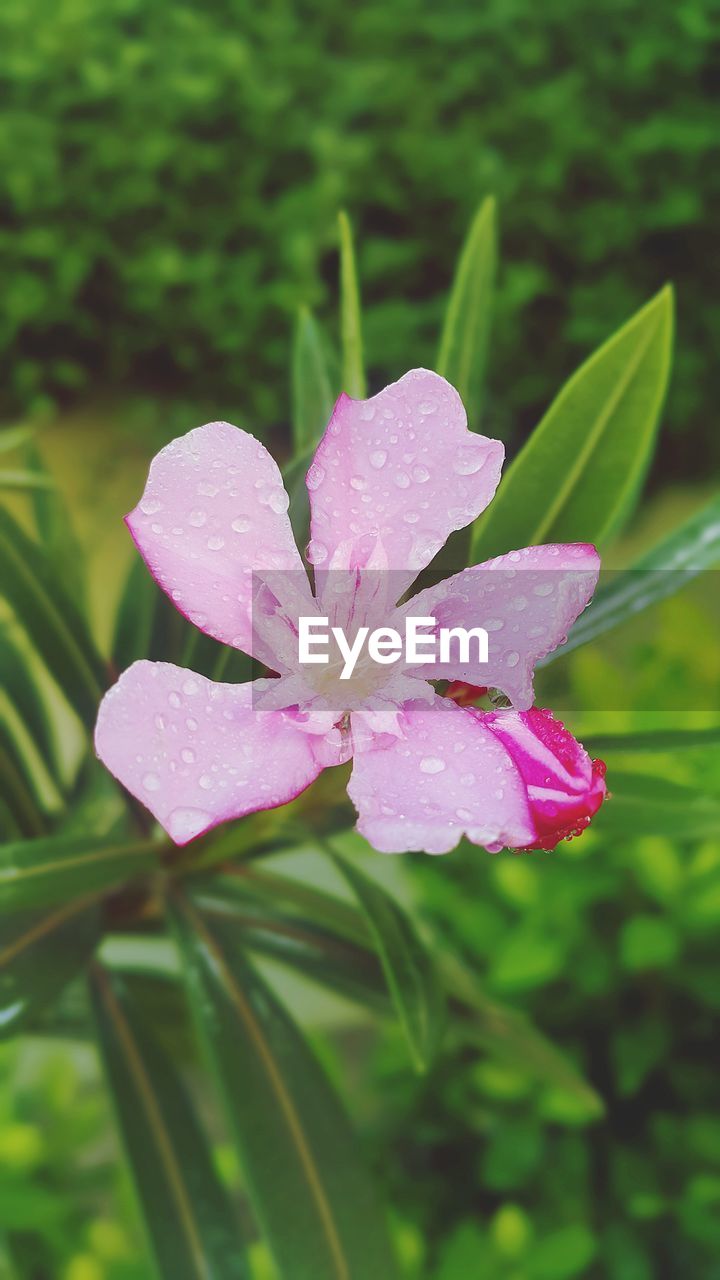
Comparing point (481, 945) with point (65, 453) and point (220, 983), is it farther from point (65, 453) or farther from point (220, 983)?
point (65, 453)

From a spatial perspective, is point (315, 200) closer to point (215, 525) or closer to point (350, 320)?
point (350, 320)

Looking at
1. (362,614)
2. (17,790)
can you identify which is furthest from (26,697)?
(362,614)

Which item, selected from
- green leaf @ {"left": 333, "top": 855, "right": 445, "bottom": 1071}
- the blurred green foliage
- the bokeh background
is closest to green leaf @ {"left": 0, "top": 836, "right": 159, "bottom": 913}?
green leaf @ {"left": 333, "top": 855, "right": 445, "bottom": 1071}

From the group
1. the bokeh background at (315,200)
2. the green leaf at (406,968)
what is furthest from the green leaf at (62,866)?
the bokeh background at (315,200)

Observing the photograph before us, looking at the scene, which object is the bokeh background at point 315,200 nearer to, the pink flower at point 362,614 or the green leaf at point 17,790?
the green leaf at point 17,790

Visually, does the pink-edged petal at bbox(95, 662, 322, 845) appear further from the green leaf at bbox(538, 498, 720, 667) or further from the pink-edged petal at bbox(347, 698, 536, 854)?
the green leaf at bbox(538, 498, 720, 667)

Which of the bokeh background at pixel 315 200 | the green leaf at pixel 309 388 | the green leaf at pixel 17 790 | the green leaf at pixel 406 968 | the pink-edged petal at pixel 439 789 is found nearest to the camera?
the pink-edged petal at pixel 439 789

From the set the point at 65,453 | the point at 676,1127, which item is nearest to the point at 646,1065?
the point at 676,1127
